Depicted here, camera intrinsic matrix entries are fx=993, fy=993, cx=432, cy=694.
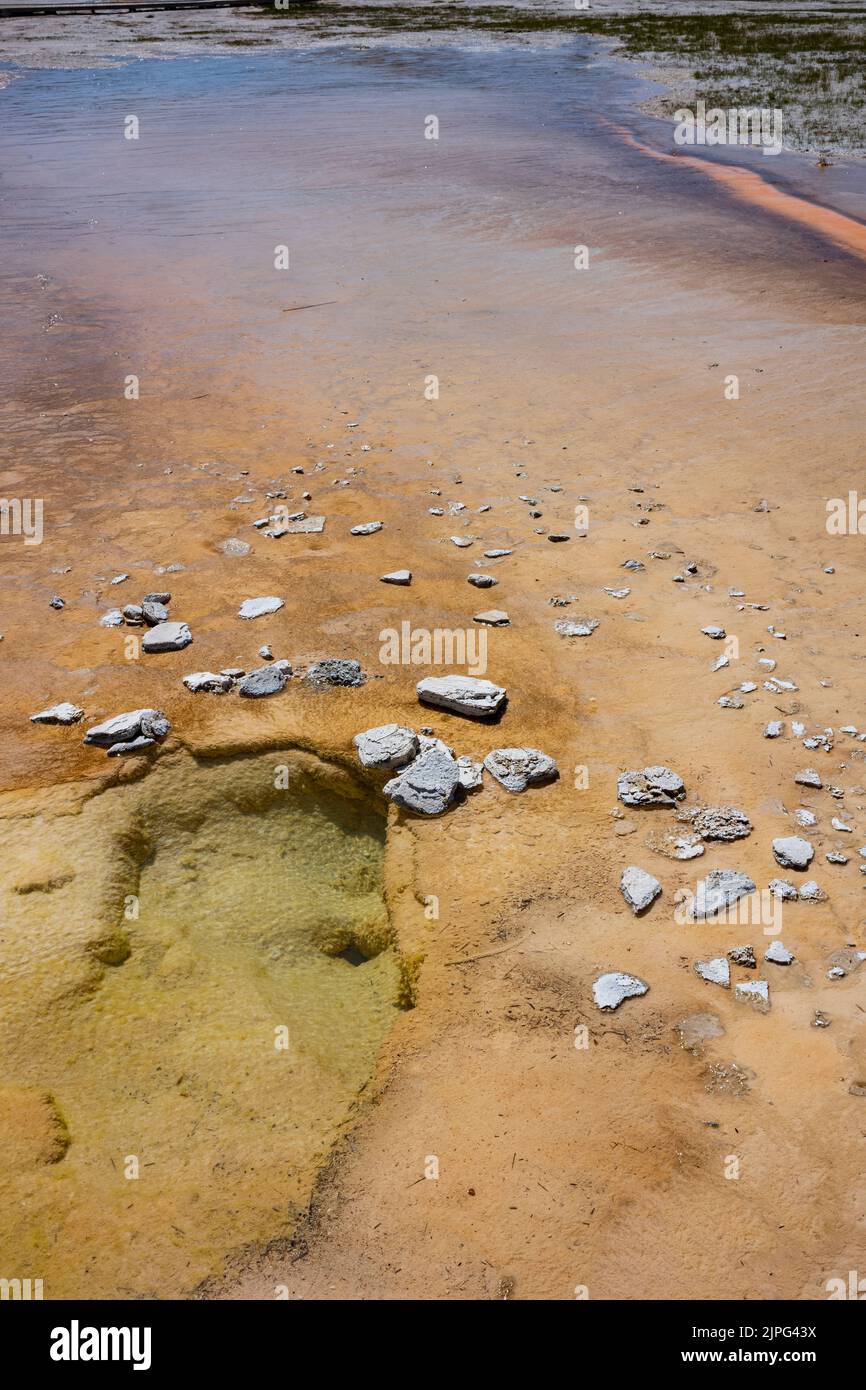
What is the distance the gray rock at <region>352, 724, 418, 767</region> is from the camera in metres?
4.62

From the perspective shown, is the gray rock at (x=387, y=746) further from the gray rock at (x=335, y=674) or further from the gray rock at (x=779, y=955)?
the gray rock at (x=779, y=955)

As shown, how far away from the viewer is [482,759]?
15.5ft

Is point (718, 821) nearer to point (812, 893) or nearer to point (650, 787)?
point (650, 787)

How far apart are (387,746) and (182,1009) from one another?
1472mm

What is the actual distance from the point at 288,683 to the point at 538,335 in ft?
19.4

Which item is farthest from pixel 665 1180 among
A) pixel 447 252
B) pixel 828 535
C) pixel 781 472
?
Answer: pixel 447 252

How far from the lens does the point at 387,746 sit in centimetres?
466

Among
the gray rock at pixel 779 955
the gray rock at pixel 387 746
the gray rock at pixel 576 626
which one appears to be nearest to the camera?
the gray rock at pixel 779 955

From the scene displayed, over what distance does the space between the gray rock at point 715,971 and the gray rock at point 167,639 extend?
10.6ft

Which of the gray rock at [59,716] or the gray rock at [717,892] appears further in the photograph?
the gray rock at [59,716]

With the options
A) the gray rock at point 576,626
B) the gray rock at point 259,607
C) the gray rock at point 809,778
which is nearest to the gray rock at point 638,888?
the gray rock at point 809,778

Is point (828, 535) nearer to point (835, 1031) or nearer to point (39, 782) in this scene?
point (835, 1031)

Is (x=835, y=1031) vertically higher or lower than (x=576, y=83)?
lower

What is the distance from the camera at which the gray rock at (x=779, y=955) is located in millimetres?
3748
